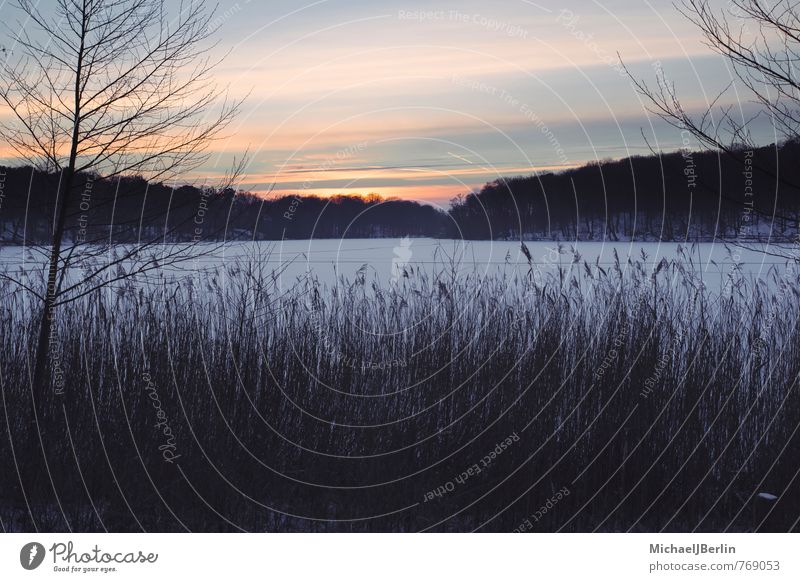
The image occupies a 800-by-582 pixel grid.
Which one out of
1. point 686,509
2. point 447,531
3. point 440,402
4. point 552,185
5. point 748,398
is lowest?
point 447,531

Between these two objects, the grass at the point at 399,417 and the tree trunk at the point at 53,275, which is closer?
the tree trunk at the point at 53,275

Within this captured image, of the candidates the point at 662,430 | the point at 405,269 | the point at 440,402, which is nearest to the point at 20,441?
the point at 440,402

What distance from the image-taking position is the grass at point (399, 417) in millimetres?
6734

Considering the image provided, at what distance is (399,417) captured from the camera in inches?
286

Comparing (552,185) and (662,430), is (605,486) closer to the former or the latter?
(662,430)

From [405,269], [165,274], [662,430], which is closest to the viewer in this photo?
[662,430]

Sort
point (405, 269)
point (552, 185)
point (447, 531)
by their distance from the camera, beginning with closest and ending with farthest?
point (447, 531) → point (405, 269) → point (552, 185)

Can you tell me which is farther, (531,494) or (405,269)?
(405,269)

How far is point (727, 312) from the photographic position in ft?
25.7

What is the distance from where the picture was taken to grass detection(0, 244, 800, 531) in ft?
22.1

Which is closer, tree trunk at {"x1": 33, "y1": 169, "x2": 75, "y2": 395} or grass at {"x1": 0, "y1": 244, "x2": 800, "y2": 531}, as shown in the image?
tree trunk at {"x1": 33, "y1": 169, "x2": 75, "y2": 395}

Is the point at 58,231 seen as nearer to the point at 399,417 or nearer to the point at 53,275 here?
the point at 53,275

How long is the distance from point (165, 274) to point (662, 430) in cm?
511

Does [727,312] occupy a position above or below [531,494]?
above
